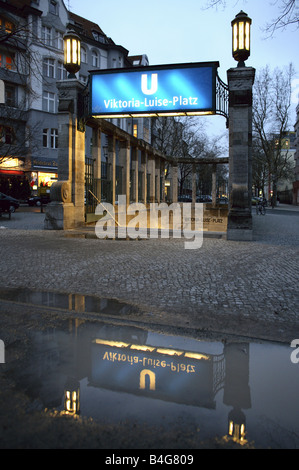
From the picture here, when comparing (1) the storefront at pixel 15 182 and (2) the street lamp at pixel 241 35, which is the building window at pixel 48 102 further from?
(2) the street lamp at pixel 241 35

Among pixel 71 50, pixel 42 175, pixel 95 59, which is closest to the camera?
pixel 71 50

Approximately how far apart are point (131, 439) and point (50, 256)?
7.32m

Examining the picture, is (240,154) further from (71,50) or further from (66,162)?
(71,50)

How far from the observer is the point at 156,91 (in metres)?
13.9

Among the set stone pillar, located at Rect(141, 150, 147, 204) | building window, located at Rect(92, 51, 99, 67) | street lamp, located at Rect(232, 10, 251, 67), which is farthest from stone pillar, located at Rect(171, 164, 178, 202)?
building window, located at Rect(92, 51, 99, 67)

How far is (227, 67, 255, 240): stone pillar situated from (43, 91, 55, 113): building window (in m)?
36.5

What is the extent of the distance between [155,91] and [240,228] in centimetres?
577

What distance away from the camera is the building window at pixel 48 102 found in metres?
45.0

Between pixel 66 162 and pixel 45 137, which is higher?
pixel 45 137

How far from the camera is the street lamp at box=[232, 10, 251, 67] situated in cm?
1298

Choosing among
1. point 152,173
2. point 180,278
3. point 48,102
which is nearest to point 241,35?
point 180,278
